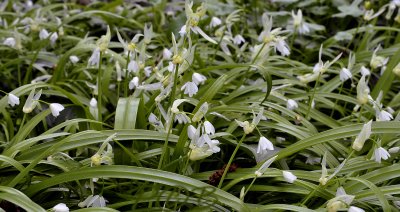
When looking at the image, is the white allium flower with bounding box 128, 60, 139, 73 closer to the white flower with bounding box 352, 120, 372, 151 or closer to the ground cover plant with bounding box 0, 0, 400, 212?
the ground cover plant with bounding box 0, 0, 400, 212

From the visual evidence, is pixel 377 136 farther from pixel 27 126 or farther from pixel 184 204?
pixel 27 126

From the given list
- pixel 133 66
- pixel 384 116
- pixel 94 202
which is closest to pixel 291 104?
pixel 384 116

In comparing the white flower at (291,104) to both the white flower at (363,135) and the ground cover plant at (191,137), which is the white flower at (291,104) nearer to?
the ground cover plant at (191,137)

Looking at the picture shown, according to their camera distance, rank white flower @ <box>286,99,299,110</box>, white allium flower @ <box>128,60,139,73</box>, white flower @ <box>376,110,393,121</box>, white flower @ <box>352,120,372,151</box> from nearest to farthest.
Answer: white flower @ <box>352,120,372,151</box> → white flower @ <box>376,110,393,121</box> → white allium flower @ <box>128,60,139,73</box> → white flower @ <box>286,99,299,110</box>

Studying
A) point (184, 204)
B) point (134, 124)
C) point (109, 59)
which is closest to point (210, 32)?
point (109, 59)

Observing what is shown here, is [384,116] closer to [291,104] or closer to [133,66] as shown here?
[291,104]

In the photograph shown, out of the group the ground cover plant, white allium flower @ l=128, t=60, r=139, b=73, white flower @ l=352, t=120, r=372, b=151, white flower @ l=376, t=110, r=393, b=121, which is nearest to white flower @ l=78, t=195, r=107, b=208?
the ground cover plant

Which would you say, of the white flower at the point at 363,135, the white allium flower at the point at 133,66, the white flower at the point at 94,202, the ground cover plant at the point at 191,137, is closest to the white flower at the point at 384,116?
the ground cover plant at the point at 191,137

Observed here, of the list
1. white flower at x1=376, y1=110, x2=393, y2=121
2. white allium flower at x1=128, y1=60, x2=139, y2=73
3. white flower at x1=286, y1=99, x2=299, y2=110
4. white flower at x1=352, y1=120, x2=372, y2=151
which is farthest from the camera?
white flower at x1=286, y1=99, x2=299, y2=110

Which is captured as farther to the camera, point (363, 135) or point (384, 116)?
point (384, 116)
